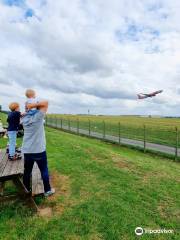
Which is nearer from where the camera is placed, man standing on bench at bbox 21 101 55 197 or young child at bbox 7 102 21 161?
man standing on bench at bbox 21 101 55 197

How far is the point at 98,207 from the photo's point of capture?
4398 mm

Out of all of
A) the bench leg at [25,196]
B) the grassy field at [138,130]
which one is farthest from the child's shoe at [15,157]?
the grassy field at [138,130]

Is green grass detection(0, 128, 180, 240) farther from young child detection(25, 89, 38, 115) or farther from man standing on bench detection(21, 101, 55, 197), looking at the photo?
young child detection(25, 89, 38, 115)

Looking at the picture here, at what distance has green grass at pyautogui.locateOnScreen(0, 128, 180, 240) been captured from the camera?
11.8 ft

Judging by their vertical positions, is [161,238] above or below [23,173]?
below

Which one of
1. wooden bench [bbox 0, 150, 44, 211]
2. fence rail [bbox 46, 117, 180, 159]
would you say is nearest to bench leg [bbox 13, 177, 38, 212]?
wooden bench [bbox 0, 150, 44, 211]

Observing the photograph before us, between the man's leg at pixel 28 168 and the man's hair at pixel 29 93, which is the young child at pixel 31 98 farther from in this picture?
the man's leg at pixel 28 168


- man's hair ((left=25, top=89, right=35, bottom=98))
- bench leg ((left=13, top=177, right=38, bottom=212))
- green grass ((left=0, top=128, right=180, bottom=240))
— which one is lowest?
green grass ((left=0, top=128, right=180, bottom=240))

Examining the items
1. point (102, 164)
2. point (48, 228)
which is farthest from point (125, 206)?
point (102, 164)

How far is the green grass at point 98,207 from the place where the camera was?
360 cm

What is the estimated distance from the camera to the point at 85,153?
934cm

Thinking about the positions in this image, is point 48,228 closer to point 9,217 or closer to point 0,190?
point 9,217

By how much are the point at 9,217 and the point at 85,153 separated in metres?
5.53

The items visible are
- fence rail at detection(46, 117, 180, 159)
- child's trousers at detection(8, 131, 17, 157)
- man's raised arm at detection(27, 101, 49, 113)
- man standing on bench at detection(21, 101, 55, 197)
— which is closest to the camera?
man's raised arm at detection(27, 101, 49, 113)
